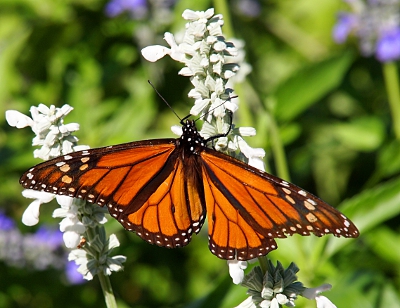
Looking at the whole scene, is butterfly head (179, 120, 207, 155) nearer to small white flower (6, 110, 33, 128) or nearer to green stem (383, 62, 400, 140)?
small white flower (6, 110, 33, 128)

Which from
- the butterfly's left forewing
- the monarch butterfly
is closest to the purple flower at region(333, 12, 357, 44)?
the monarch butterfly

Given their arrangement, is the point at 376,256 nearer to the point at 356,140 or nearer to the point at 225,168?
the point at 356,140

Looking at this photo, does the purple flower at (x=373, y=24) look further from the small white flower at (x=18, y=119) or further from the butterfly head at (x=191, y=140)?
the small white flower at (x=18, y=119)

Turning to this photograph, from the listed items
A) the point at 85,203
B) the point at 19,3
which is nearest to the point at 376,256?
the point at 85,203

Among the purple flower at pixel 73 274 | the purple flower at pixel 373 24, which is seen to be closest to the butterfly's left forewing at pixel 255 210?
the purple flower at pixel 73 274

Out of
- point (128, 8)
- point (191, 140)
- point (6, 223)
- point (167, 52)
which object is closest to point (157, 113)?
point (128, 8)

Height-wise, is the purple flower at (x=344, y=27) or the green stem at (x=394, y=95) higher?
the purple flower at (x=344, y=27)

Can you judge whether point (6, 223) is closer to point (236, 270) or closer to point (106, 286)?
point (106, 286)
